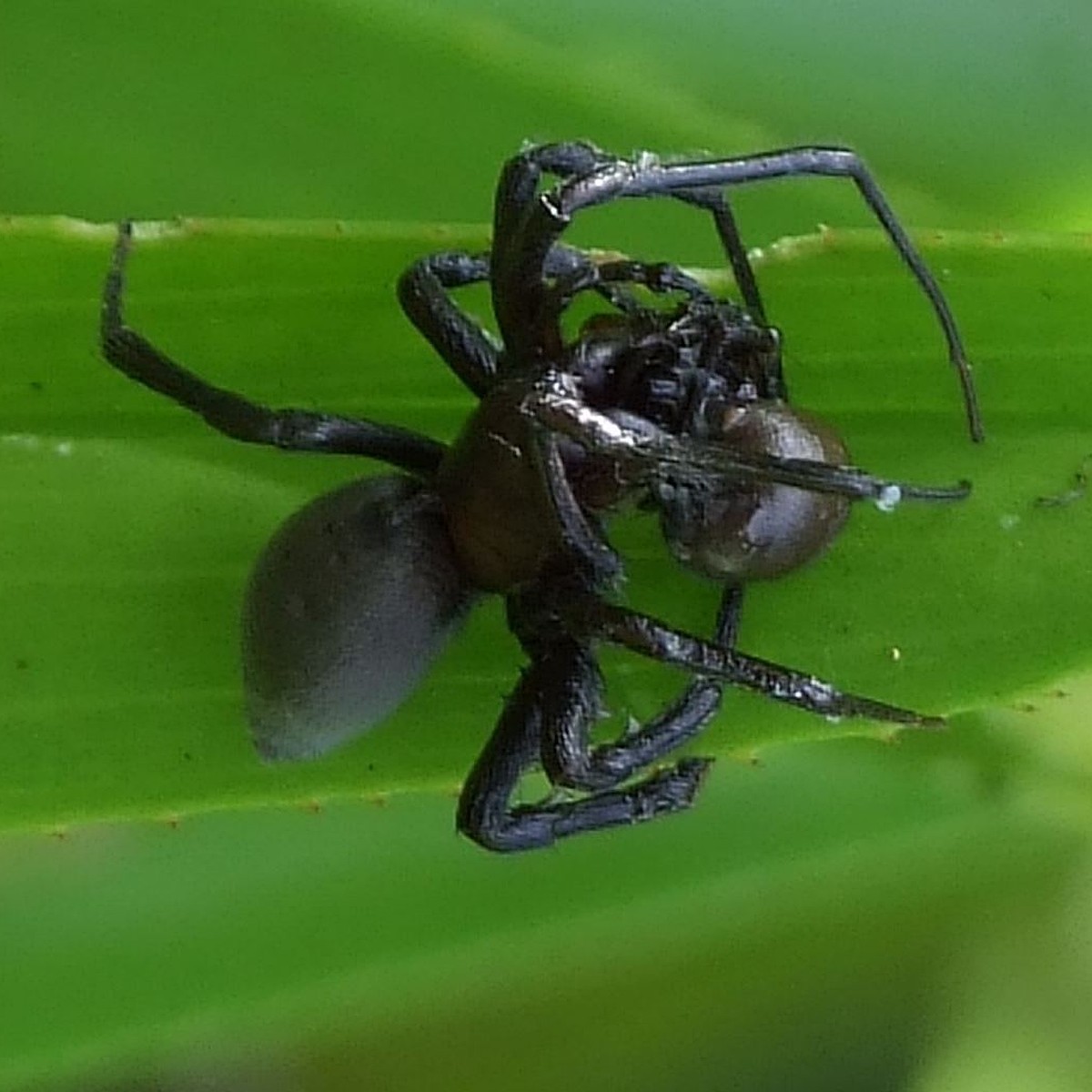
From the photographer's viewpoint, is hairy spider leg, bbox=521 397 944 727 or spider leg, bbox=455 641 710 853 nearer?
hairy spider leg, bbox=521 397 944 727

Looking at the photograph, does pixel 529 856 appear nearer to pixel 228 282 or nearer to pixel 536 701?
pixel 536 701

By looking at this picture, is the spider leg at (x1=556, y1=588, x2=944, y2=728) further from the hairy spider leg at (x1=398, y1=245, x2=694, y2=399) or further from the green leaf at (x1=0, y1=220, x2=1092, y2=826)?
the hairy spider leg at (x1=398, y1=245, x2=694, y2=399)

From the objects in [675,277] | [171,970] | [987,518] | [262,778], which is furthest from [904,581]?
[171,970]

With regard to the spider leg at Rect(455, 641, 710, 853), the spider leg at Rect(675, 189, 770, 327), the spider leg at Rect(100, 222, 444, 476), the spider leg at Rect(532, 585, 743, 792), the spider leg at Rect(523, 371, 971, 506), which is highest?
the spider leg at Rect(675, 189, 770, 327)

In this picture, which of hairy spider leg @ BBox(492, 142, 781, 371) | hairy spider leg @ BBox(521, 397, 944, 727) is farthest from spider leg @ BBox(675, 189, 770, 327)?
hairy spider leg @ BBox(521, 397, 944, 727)

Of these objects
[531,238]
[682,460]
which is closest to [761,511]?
[682,460]
